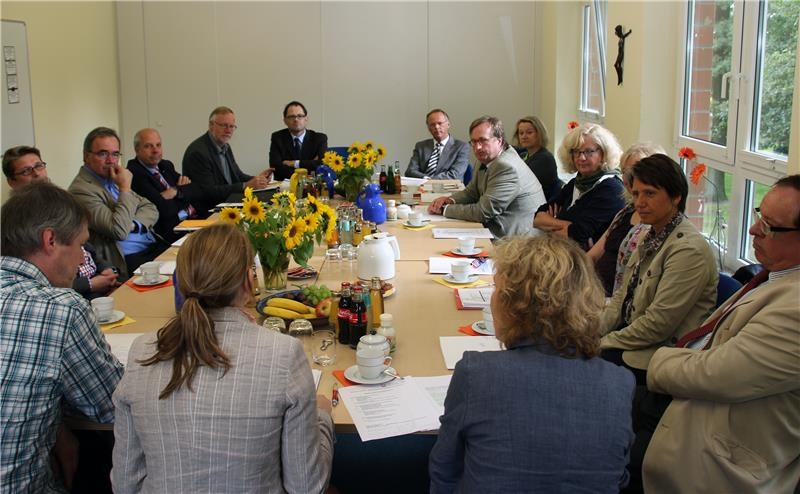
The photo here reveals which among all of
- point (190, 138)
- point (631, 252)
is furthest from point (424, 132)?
point (631, 252)

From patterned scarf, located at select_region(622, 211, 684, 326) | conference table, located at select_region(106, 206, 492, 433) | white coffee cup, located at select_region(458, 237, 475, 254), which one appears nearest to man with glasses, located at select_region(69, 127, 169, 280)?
conference table, located at select_region(106, 206, 492, 433)

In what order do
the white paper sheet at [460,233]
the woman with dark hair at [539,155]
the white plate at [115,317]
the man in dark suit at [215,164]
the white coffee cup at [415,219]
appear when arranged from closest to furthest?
the white plate at [115,317] → the white paper sheet at [460,233] → the white coffee cup at [415,219] → the woman with dark hair at [539,155] → the man in dark suit at [215,164]

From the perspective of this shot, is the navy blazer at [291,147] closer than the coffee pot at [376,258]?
No

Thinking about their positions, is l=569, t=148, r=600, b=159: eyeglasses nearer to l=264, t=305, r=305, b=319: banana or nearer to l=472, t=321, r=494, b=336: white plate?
l=472, t=321, r=494, b=336: white plate

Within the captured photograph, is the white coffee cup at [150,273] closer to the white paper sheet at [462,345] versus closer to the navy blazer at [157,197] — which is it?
the white paper sheet at [462,345]

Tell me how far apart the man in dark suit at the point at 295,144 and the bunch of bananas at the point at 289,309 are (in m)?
4.20

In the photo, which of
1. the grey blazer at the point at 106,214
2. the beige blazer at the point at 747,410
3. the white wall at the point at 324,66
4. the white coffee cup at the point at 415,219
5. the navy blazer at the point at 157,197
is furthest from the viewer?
the white wall at the point at 324,66

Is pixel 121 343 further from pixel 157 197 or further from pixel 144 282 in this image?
pixel 157 197

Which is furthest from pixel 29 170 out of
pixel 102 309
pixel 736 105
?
pixel 736 105

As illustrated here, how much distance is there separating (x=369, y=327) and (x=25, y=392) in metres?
0.99

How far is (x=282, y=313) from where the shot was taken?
2.43 m

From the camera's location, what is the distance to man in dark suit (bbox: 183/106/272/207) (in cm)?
557

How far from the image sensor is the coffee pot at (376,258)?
9.71 ft

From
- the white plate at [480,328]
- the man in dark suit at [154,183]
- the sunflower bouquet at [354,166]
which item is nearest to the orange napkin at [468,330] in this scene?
the white plate at [480,328]
